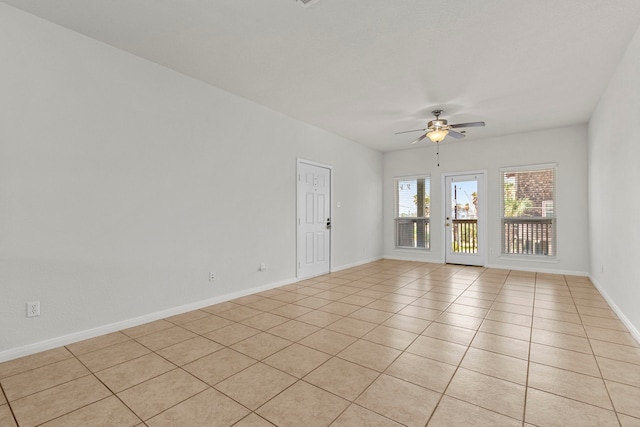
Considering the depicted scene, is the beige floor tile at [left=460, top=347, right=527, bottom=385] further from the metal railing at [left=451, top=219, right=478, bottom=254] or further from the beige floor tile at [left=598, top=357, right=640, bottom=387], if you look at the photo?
the metal railing at [left=451, top=219, right=478, bottom=254]

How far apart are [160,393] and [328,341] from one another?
1.39 meters

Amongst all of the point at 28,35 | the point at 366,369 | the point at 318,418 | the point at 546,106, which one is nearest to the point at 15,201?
the point at 28,35

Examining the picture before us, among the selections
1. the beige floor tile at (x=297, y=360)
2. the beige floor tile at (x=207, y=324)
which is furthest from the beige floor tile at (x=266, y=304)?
the beige floor tile at (x=297, y=360)

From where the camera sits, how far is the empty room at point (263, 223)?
2.06 meters

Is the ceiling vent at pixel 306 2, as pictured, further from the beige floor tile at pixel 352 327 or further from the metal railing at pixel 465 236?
the metal railing at pixel 465 236

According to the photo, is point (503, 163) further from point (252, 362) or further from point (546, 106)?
point (252, 362)

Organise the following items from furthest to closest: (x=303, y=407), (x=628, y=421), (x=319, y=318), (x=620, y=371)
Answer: (x=319, y=318) < (x=620, y=371) < (x=303, y=407) < (x=628, y=421)

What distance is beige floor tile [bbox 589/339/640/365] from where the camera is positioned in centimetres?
247

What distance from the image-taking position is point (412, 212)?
780cm

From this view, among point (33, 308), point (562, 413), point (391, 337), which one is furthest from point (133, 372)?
point (562, 413)

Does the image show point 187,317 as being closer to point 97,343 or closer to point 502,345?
point 97,343

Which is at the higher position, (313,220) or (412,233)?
(313,220)

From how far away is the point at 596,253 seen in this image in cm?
493

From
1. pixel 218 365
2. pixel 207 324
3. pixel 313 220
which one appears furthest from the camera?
pixel 313 220
